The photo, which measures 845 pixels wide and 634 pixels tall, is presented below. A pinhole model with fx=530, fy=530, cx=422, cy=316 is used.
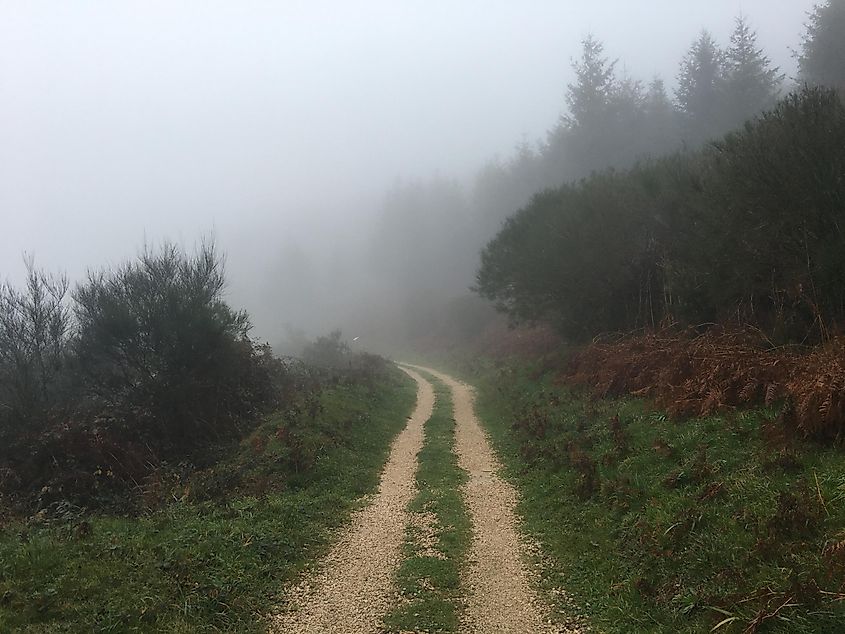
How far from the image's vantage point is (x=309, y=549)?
323 inches

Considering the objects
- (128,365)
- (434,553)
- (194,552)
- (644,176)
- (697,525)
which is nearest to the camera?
(697,525)

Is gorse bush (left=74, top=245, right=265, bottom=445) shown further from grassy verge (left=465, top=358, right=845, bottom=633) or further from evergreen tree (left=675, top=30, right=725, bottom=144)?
evergreen tree (left=675, top=30, right=725, bottom=144)

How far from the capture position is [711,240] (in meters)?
15.0

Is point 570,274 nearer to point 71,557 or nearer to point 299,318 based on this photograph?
point 71,557

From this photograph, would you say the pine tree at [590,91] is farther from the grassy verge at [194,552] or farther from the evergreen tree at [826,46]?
the grassy verge at [194,552]

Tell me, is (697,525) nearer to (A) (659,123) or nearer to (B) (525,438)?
(B) (525,438)

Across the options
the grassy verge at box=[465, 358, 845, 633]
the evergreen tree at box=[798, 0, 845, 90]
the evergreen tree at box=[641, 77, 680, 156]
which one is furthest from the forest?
the evergreen tree at box=[641, 77, 680, 156]

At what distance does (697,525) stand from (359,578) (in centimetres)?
439

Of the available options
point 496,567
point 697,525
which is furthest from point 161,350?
point 697,525

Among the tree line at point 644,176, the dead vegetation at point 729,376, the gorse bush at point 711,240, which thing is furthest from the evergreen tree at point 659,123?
the dead vegetation at point 729,376

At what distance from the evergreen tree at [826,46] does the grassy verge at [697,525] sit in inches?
1466

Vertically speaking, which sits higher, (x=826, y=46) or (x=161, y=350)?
(x=826, y=46)

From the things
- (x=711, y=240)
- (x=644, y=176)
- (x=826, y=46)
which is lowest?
(x=711, y=240)

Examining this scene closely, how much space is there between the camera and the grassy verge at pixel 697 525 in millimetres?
4941
